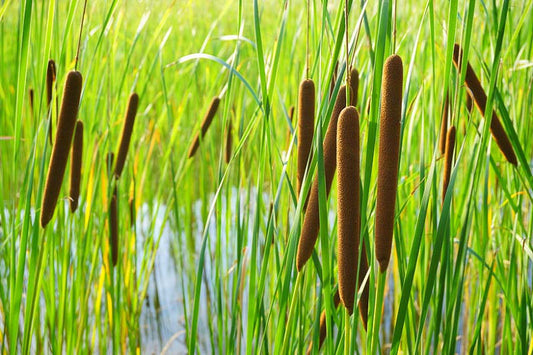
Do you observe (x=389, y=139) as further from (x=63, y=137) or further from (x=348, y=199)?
(x=63, y=137)

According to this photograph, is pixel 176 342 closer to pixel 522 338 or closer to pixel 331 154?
pixel 522 338

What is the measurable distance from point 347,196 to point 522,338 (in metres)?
0.95

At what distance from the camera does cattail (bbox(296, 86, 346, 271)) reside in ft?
3.21

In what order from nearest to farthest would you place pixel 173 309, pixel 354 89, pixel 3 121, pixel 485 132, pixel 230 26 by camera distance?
pixel 485 132
pixel 354 89
pixel 3 121
pixel 173 309
pixel 230 26

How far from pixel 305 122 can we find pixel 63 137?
46 cm

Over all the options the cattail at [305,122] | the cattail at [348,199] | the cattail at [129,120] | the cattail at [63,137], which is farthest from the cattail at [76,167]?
the cattail at [348,199]

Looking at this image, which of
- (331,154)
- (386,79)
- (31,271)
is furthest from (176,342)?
(386,79)

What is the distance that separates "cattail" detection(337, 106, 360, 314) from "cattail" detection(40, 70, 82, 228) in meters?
0.54

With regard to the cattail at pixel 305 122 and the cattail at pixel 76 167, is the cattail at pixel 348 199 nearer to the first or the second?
the cattail at pixel 305 122

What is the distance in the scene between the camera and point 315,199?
0.98 m

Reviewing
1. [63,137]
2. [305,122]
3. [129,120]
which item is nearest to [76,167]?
[129,120]

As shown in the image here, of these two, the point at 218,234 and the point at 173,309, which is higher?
the point at 218,234

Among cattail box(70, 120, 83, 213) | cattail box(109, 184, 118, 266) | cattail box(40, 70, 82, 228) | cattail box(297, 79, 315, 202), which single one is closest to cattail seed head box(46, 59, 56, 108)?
cattail box(70, 120, 83, 213)

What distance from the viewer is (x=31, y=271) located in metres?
1.38
